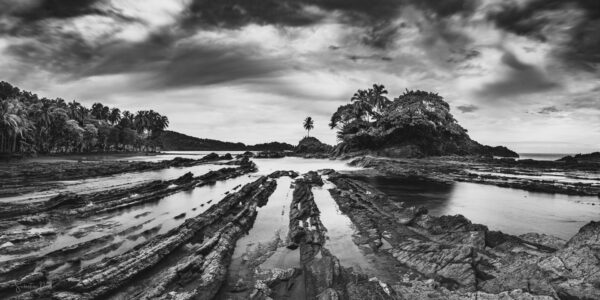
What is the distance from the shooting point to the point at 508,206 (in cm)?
1738

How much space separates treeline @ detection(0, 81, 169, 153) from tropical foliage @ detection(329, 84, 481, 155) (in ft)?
236

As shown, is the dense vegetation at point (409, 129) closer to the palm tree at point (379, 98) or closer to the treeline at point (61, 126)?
the palm tree at point (379, 98)

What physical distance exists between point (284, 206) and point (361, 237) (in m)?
7.17

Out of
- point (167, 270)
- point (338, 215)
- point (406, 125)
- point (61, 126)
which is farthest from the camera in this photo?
point (61, 126)

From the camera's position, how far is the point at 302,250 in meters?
9.23

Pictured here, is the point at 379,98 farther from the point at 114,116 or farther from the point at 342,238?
the point at 114,116

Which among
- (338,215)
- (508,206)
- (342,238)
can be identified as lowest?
(342,238)

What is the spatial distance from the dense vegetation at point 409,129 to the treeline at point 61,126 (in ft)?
234

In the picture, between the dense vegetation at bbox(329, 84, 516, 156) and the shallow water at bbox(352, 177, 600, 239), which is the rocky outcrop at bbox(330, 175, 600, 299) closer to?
the shallow water at bbox(352, 177, 600, 239)

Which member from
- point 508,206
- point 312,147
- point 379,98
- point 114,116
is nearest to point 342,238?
point 508,206

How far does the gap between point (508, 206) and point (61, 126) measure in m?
99.0

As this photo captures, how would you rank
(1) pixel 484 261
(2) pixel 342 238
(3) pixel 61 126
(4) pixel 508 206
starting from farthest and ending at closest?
1. (3) pixel 61 126
2. (4) pixel 508 206
3. (2) pixel 342 238
4. (1) pixel 484 261

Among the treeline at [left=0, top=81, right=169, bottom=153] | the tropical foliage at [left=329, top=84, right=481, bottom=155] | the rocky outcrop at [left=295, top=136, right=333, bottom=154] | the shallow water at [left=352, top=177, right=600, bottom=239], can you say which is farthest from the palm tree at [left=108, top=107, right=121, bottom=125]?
the shallow water at [left=352, top=177, right=600, bottom=239]

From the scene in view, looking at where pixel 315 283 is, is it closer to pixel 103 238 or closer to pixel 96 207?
pixel 103 238
